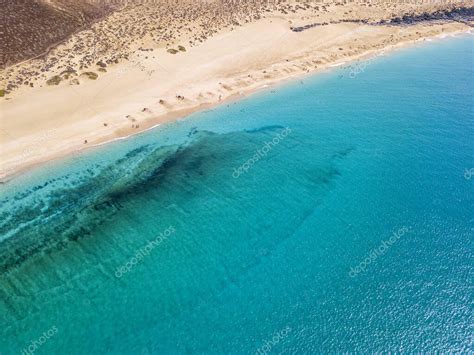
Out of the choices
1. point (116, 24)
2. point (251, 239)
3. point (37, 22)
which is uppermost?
point (37, 22)

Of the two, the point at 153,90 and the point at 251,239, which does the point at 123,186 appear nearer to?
the point at 251,239

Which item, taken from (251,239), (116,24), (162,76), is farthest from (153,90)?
(251,239)

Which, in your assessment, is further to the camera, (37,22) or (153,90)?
(37,22)

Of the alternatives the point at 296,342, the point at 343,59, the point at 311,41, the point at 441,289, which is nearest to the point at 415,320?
the point at 441,289

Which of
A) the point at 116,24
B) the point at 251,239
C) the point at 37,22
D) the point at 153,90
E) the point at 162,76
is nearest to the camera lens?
the point at 251,239

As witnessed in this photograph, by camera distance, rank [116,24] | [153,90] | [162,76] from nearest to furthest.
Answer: [153,90] < [162,76] < [116,24]

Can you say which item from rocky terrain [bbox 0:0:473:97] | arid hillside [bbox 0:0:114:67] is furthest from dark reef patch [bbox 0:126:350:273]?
arid hillside [bbox 0:0:114:67]

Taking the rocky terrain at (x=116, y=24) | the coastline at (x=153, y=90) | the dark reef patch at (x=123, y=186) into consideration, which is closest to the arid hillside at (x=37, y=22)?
the rocky terrain at (x=116, y=24)

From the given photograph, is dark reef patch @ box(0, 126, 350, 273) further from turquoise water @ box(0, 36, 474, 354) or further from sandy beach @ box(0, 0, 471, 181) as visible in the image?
sandy beach @ box(0, 0, 471, 181)
